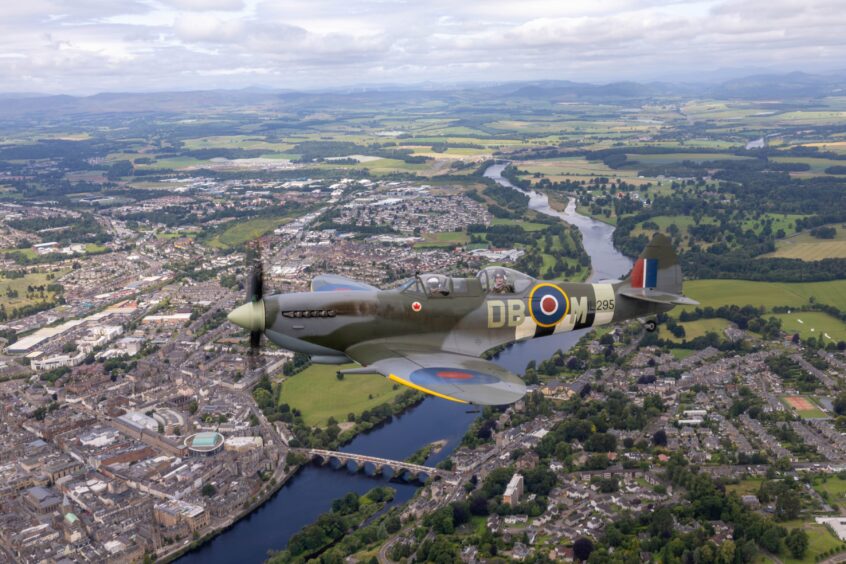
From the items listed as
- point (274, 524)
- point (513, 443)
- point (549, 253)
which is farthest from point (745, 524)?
point (549, 253)

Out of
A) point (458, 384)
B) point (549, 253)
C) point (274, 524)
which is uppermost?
point (458, 384)

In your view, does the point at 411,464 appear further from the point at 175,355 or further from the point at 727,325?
the point at 727,325

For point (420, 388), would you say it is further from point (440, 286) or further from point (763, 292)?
point (763, 292)

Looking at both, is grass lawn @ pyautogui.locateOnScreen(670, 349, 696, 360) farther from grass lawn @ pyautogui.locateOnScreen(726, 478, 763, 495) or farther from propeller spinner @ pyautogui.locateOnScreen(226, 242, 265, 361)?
propeller spinner @ pyautogui.locateOnScreen(226, 242, 265, 361)

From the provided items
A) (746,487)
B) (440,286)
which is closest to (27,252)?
(746,487)

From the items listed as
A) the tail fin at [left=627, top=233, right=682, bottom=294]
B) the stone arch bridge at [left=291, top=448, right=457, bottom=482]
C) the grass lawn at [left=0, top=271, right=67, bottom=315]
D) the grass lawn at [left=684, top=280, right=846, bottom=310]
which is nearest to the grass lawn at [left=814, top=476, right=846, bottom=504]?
the stone arch bridge at [left=291, top=448, right=457, bottom=482]

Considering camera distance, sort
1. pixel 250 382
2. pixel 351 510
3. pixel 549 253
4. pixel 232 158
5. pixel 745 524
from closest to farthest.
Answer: pixel 745 524 < pixel 351 510 < pixel 250 382 < pixel 549 253 < pixel 232 158
